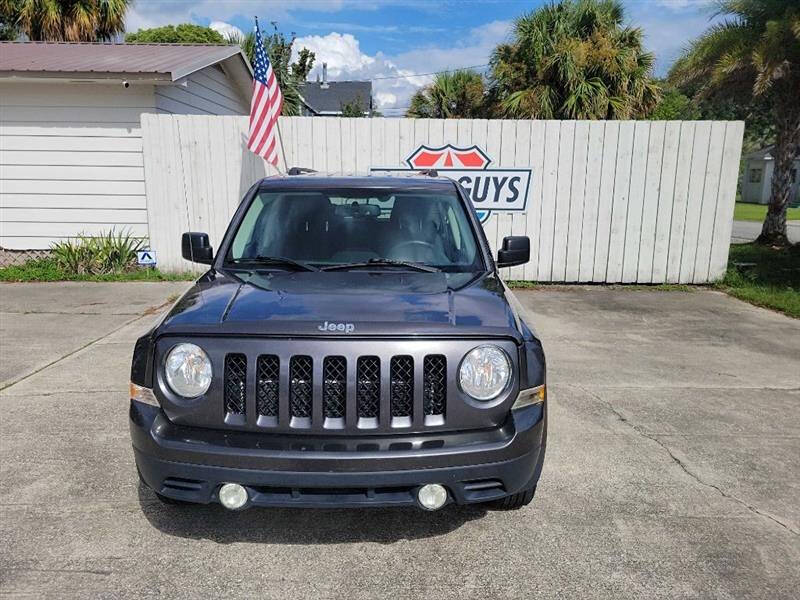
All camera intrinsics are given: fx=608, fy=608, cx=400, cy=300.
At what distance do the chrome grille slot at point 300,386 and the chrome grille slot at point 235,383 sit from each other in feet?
0.66

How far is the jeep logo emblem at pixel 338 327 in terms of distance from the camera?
2540 millimetres

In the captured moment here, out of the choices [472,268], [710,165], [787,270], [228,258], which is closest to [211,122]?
[228,258]

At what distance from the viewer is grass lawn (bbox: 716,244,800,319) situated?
341 inches

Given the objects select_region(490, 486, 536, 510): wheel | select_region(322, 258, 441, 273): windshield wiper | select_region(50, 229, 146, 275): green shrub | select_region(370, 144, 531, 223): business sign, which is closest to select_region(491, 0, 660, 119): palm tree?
select_region(370, 144, 531, 223): business sign

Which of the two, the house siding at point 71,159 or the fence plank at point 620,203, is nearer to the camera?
the fence plank at point 620,203

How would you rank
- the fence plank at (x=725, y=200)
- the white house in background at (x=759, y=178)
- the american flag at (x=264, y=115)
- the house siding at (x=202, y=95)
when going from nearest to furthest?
the american flag at (x=264, y=115)
the fence plank at (x=725, y=200)
the house siding at (x=202, y=95)
the white house in background at (x=759, y=178)

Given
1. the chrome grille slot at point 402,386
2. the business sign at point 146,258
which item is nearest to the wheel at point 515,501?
the chrome grille slot at point 402,386

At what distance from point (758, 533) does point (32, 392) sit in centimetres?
513

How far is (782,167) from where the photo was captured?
1365cm

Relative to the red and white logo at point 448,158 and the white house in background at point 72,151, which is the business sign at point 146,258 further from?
the red and white logo at point 448,158

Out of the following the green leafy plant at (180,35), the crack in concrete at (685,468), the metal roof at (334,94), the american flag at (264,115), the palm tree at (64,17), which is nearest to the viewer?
the crack in concrete at (685,468)

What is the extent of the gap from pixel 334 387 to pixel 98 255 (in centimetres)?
867

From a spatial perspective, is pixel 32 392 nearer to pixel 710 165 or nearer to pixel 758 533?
pixel 758 533

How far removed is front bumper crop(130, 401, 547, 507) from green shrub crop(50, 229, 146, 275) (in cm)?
810
